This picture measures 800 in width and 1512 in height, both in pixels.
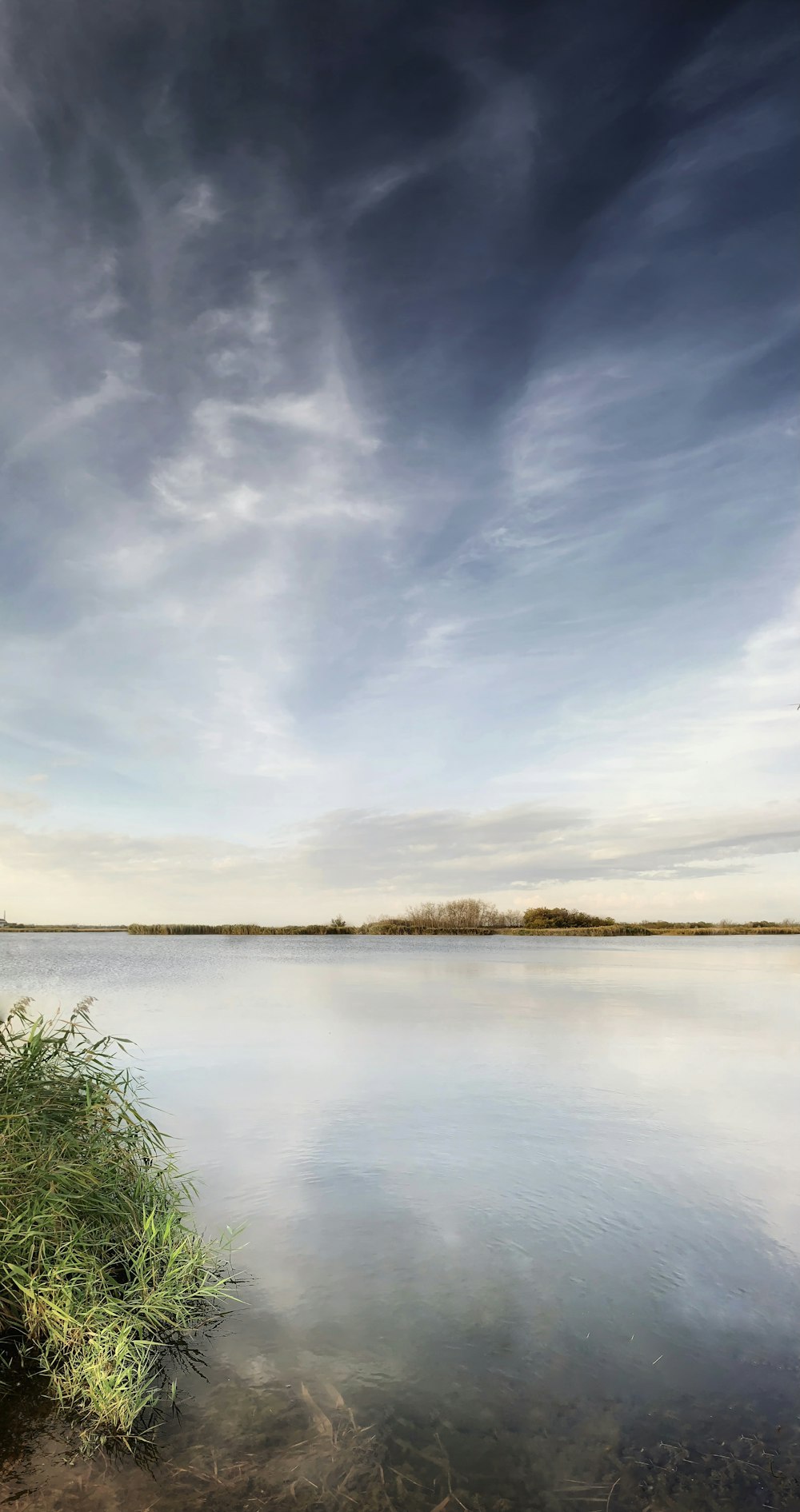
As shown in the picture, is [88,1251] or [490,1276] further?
[490,1276]

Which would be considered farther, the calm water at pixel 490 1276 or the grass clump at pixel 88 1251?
the grass clump at pixel 88 1251

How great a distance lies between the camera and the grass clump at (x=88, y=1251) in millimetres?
3932

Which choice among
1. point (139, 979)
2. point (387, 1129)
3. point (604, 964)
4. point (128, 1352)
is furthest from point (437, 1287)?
point (604, 964)

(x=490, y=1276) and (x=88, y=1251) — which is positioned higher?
(x=88, y=1251)

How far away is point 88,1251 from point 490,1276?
9.00ft

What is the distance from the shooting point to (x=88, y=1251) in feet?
14.9

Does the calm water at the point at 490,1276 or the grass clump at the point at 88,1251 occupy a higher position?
the grass clump at the point at 88,1251

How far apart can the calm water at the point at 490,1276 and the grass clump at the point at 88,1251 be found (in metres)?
0.32

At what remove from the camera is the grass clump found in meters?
3.93

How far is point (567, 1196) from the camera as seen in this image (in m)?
7.11

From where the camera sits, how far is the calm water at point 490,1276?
11.5ft

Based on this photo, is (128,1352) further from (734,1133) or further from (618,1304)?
(734,1133)

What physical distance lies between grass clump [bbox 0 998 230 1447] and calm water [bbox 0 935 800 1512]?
322 mm

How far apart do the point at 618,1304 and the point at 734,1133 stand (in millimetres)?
5025
